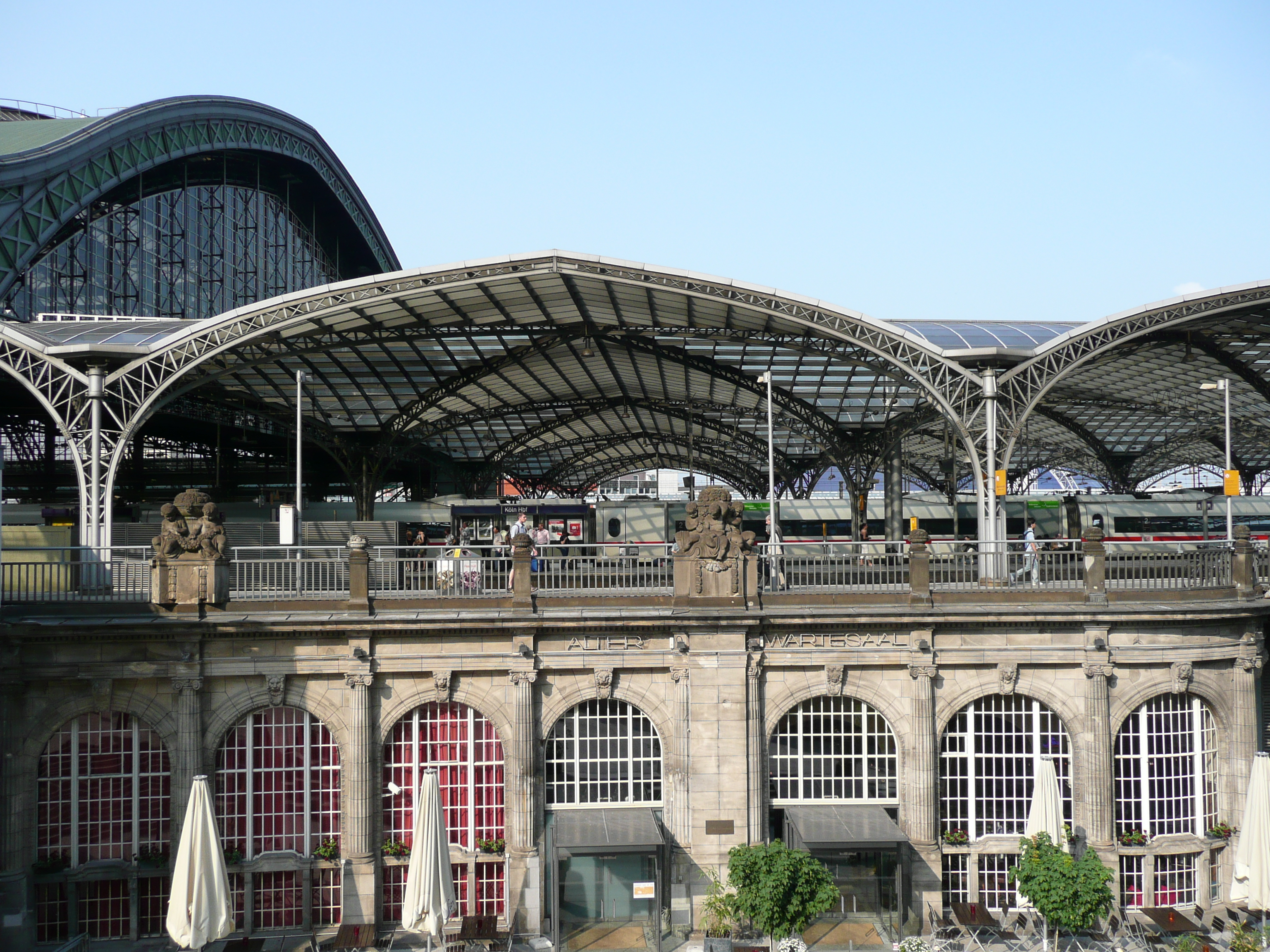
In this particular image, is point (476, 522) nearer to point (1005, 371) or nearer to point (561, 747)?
point (1005, 371)

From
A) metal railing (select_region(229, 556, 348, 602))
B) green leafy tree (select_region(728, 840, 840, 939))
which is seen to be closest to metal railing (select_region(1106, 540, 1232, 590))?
green leafy tree (select_region(728, 840, 840, 939))

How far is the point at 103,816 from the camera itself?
18.8 metres

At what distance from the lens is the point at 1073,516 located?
5744 centimetres

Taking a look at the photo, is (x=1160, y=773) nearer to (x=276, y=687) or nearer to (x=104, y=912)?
(x=276, y=687)

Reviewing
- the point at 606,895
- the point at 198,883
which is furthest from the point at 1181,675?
the point at 198,883

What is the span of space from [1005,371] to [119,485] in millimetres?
59457

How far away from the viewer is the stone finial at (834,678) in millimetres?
19328

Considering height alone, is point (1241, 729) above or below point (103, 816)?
above

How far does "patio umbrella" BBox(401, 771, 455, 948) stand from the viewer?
53.7 feet

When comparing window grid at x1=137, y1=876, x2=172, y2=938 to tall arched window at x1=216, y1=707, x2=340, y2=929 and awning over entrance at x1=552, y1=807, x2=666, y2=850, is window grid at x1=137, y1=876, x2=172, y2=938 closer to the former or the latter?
tall arched window at x1=216, y1=707, x2=340, y2=929

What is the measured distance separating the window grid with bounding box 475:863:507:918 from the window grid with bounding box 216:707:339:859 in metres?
3.08

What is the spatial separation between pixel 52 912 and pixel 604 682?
12.0 m

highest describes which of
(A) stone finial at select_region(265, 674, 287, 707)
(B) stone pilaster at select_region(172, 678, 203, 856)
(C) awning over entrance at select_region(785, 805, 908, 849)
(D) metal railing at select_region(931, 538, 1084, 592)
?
(D) metal railing at select_region(931, 538, 1084, 592)

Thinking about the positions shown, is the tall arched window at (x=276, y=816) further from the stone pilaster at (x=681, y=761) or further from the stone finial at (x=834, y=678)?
the stone finial at (x=834, y=678)
